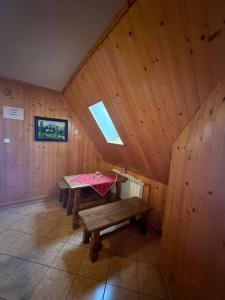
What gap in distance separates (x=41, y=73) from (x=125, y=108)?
1575 mm

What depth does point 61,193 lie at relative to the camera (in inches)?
122

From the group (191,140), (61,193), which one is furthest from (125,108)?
(61,193)

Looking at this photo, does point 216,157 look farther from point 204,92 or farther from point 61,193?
point 61,193

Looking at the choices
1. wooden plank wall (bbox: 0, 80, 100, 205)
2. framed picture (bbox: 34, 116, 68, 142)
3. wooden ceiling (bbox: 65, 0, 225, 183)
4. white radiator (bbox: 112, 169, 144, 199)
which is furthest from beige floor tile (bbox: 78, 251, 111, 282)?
framed picture (bbox: 34, 116, 68, 142)

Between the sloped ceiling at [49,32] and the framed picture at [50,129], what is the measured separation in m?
0.90

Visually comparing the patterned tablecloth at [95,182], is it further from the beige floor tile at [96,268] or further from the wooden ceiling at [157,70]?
the beige floor tile at [96,268]

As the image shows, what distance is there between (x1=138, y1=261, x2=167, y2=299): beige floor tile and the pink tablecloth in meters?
1.16

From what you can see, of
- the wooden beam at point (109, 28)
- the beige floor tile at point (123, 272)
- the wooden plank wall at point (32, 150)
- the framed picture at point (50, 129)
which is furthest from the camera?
the framed picture at point (50, 129)

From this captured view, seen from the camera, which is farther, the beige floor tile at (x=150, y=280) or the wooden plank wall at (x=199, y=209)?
the beige floor tile at (x=150, y=280)

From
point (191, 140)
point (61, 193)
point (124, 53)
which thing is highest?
point (124, 53)

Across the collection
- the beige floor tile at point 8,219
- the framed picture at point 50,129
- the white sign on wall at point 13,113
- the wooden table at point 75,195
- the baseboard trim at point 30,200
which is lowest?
the beige floor tile at point 8,219

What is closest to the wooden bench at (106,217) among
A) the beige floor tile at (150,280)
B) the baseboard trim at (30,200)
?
the beige floor tile at (150,280)

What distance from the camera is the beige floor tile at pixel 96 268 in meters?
1.54

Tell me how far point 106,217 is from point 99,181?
85 centimetres
